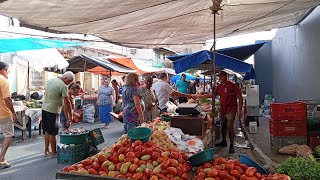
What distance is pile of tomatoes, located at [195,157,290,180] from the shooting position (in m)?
3.42

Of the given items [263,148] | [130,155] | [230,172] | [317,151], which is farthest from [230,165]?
[263,148]

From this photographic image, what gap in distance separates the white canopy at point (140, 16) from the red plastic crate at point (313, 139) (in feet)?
9.67

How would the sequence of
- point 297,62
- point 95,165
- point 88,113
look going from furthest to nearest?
1. point 88,113
2. point 297,62
3. point 95,165

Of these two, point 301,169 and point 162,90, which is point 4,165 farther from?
point 301,169

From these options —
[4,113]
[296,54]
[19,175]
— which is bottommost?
[19,175]

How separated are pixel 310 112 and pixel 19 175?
20.6ft

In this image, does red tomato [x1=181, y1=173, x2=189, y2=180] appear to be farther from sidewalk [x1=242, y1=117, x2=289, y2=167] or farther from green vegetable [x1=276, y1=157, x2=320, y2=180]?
sidewalk [x1=242, y1=117, x2=289, y2=167]

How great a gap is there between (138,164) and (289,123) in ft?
14.6

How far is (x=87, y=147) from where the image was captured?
7238mm

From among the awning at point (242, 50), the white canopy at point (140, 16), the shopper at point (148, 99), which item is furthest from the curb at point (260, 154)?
the awning at point (242, 50)

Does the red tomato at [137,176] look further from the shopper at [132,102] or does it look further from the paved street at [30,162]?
the paved street at [30,162]

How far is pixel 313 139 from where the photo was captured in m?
6.86

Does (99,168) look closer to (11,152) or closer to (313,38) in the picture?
(11,152)

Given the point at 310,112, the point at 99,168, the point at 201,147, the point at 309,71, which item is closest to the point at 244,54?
the point at 309,71
